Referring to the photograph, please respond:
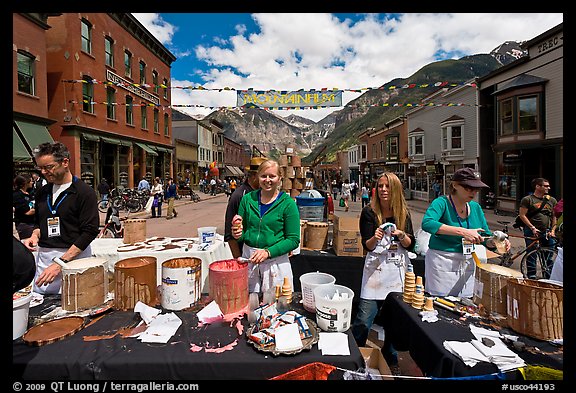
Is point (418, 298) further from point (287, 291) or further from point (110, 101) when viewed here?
point (110, 101)

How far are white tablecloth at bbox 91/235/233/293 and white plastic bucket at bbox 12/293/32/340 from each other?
2211 mm

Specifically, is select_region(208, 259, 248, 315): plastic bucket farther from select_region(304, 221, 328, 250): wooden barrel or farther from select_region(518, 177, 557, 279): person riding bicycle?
select_region(518, 177, 557, 279): person riding bicycle

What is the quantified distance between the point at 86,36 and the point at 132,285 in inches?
883

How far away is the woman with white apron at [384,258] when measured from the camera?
117 inches

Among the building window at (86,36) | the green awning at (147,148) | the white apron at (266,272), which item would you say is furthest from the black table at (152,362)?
the green awning at (147,148)

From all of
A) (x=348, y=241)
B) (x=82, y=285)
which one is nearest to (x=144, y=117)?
(x=348, y=241)

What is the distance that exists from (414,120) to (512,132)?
14.0 meters

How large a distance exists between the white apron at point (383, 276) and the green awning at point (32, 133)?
16696 mm

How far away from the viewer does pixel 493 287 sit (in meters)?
2.19

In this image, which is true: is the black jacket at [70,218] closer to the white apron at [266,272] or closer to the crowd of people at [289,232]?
the crowd of people at [289,232]

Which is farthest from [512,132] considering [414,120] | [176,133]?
[176,133]
